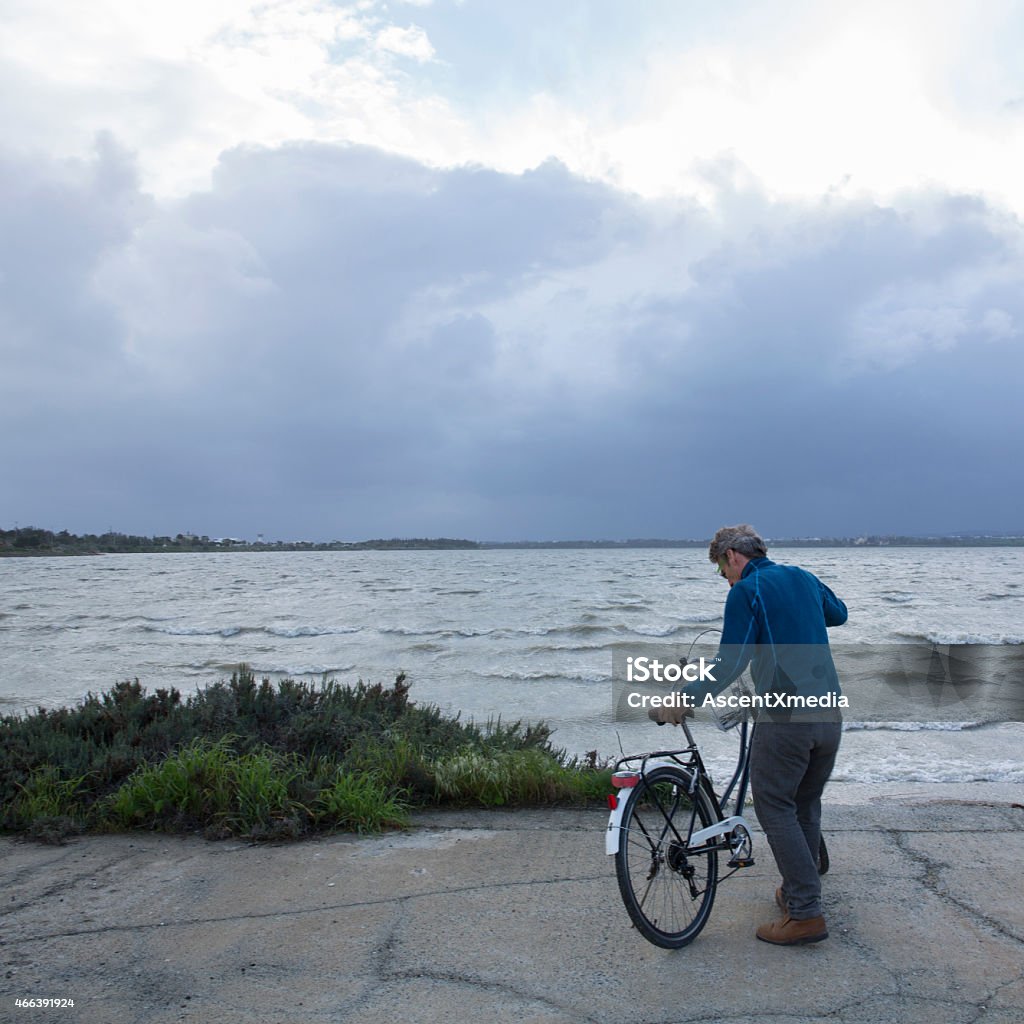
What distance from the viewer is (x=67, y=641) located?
77.3 ft

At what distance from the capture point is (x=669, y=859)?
3.93 metres

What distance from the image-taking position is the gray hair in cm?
404

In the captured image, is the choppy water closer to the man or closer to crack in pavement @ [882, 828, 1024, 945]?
crack in pavement @ [882, 828, 1024, 945]

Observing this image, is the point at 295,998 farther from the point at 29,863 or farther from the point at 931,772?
the point at 931,772

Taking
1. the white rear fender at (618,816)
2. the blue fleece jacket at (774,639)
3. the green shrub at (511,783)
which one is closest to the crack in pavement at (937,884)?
the blue fleece jacket at (774,639)

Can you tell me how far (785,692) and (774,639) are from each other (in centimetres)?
25

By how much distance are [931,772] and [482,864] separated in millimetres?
6361

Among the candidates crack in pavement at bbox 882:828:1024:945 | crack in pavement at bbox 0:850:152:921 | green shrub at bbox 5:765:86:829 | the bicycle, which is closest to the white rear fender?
the bicycle

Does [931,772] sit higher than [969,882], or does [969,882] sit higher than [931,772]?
[969,882]

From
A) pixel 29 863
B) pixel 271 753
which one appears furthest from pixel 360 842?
pixel 29 863

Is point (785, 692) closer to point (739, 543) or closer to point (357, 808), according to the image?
point (739, 543)

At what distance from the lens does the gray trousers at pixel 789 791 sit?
3.78 m

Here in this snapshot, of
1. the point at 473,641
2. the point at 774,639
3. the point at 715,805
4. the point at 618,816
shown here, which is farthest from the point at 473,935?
the point at 473,641

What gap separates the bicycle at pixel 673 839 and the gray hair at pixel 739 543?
0.78 m
